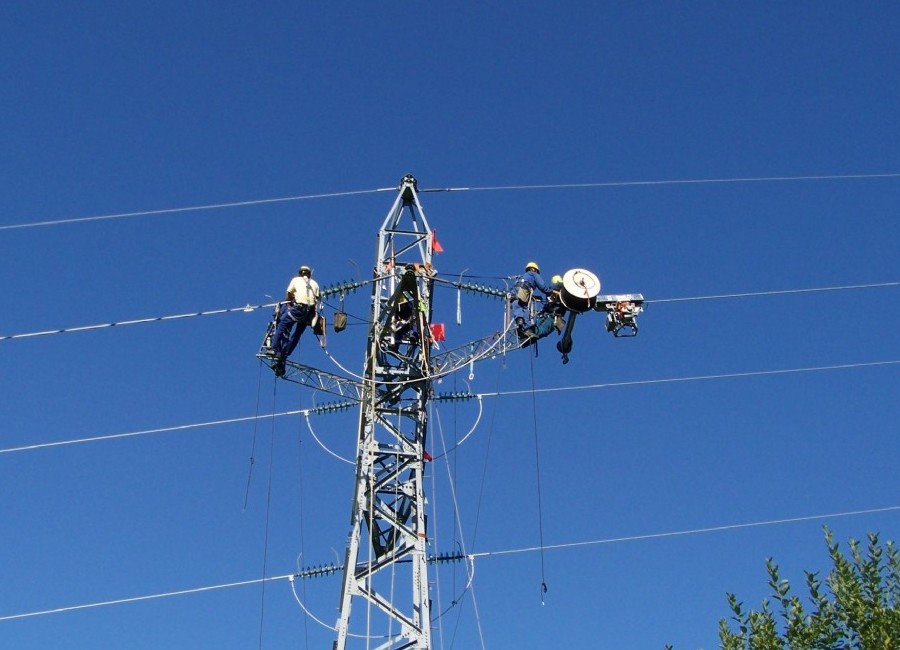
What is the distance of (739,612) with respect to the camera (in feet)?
59.3

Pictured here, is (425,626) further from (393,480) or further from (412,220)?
(412,220)

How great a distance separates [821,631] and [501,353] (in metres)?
5.77

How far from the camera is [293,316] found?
824 inches

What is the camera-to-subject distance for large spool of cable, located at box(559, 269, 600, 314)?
20.9 meters

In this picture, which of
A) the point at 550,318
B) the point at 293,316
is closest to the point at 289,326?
the point at 293,316

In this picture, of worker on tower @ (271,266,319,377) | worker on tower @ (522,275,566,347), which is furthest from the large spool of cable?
worker on tower @ (271,266,319,377)

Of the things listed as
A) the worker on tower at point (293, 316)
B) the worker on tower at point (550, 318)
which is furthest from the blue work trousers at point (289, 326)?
the worker on tower at point (550, 318)

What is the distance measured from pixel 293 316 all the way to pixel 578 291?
12.7 feet

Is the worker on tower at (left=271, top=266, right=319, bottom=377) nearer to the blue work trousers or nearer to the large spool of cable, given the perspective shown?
the blue work trousers

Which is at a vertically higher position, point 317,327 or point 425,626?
point 317,327

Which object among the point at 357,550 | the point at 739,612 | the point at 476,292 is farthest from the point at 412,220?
the point at 739,612

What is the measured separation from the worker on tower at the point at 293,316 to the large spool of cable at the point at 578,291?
3.42 m

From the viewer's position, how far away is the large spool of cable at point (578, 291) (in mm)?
20859

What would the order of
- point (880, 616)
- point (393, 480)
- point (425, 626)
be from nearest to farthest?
point (880, 616), point (425, 626), point (393, 480)
